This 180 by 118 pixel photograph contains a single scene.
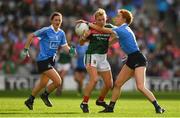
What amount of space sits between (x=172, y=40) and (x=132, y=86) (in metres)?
4.26

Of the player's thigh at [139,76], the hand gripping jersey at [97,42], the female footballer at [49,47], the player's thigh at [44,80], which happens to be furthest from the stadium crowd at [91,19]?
the player's thigh at [139,76]

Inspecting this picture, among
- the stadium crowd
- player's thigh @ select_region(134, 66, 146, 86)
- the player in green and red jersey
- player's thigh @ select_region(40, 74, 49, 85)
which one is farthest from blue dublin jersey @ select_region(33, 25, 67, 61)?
the stadium crowd

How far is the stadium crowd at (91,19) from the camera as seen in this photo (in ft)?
118

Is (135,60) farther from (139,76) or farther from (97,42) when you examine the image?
(97,42)

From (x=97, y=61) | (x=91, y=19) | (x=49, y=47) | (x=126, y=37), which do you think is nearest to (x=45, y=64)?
(x=49, y=47)

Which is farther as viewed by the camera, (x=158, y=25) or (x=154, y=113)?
(x=158, y=25)

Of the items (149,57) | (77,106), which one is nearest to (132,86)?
(149,57)

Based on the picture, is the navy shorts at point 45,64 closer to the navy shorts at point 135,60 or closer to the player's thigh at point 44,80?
the player's thigh at point 44,80

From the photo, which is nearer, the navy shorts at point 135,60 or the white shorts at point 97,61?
the navy shorts at point 135,60

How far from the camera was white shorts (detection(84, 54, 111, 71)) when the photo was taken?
19.6 m

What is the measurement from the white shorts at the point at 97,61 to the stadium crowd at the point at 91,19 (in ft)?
49.4

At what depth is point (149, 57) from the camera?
123 feet

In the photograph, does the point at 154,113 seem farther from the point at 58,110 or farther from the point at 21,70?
the point at 21,70

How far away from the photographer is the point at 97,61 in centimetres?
1970
